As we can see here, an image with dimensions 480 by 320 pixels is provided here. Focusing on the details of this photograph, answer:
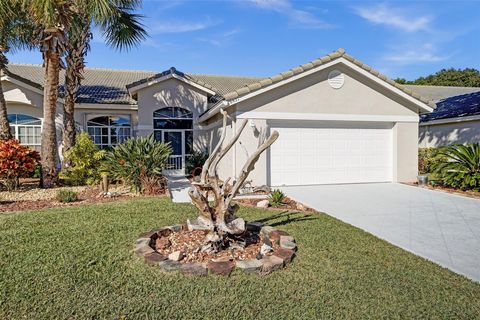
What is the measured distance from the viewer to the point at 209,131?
17516mm

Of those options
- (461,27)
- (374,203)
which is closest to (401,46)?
(461,27)

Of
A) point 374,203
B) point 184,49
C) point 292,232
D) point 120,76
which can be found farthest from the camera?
point 120,76

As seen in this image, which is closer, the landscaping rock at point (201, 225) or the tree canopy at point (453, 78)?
the landscaping rock at point (201, 225)

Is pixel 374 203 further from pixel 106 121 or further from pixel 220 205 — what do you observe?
pixel 106 121

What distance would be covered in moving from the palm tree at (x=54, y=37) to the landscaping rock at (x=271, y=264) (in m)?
10.6

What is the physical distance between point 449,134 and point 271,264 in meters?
17.8

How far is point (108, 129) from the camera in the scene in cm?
1844

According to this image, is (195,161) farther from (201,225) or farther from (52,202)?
(201,225)

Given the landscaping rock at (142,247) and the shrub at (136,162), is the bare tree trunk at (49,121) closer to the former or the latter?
the shrub at (136,162)

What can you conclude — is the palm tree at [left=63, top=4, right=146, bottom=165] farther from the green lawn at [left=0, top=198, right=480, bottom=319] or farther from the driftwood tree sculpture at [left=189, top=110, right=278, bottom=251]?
the driftwood tree sculpture at [left=189, top=110, right=278, bottom=251]

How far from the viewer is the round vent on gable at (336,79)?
13.3 meters

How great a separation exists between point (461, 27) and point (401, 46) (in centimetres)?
536

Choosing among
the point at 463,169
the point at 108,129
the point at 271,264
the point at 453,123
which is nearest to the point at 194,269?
the point at 271,264

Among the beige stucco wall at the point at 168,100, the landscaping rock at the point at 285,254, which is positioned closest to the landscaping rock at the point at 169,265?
the landscaping rock at the point at 285,254
